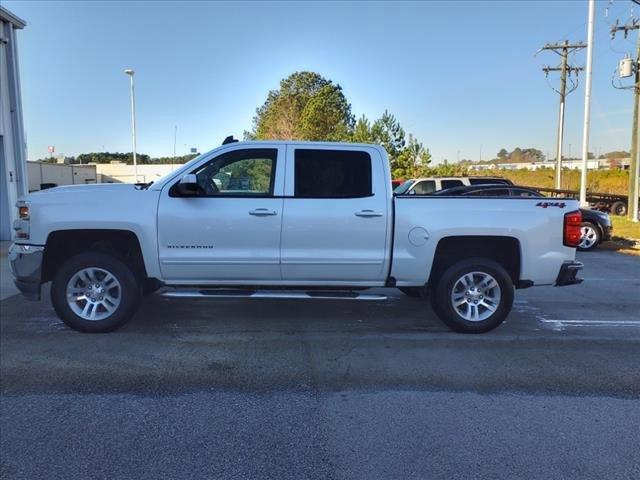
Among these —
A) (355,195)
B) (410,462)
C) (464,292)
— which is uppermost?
(355,195)

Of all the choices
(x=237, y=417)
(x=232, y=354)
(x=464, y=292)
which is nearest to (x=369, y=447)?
(x=237, y=417)

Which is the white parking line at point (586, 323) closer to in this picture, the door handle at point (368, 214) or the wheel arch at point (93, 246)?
the door handle at point (368, 214)

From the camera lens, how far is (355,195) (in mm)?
5844

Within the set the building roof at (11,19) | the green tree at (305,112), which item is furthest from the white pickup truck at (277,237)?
the green tree at (305,112)

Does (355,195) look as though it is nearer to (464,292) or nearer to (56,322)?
(464,292)

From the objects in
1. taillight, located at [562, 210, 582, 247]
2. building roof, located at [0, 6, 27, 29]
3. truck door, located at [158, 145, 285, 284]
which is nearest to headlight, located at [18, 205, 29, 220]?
truck door, located at [158, 145, 285, 284]

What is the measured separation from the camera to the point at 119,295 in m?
5.78

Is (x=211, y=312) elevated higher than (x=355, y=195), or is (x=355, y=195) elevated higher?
(x=355, y=195)

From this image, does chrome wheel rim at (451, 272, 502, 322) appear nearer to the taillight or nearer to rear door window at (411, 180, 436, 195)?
the taillight

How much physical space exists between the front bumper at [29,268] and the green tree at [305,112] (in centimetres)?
3178

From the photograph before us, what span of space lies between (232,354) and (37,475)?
2.27 meters

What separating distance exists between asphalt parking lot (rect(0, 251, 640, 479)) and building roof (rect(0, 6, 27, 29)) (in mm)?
9218

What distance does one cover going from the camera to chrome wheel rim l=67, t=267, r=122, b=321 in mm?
5785

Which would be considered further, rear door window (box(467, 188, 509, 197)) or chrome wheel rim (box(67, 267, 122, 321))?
rear door window (box(467, 188, 509, 197))
